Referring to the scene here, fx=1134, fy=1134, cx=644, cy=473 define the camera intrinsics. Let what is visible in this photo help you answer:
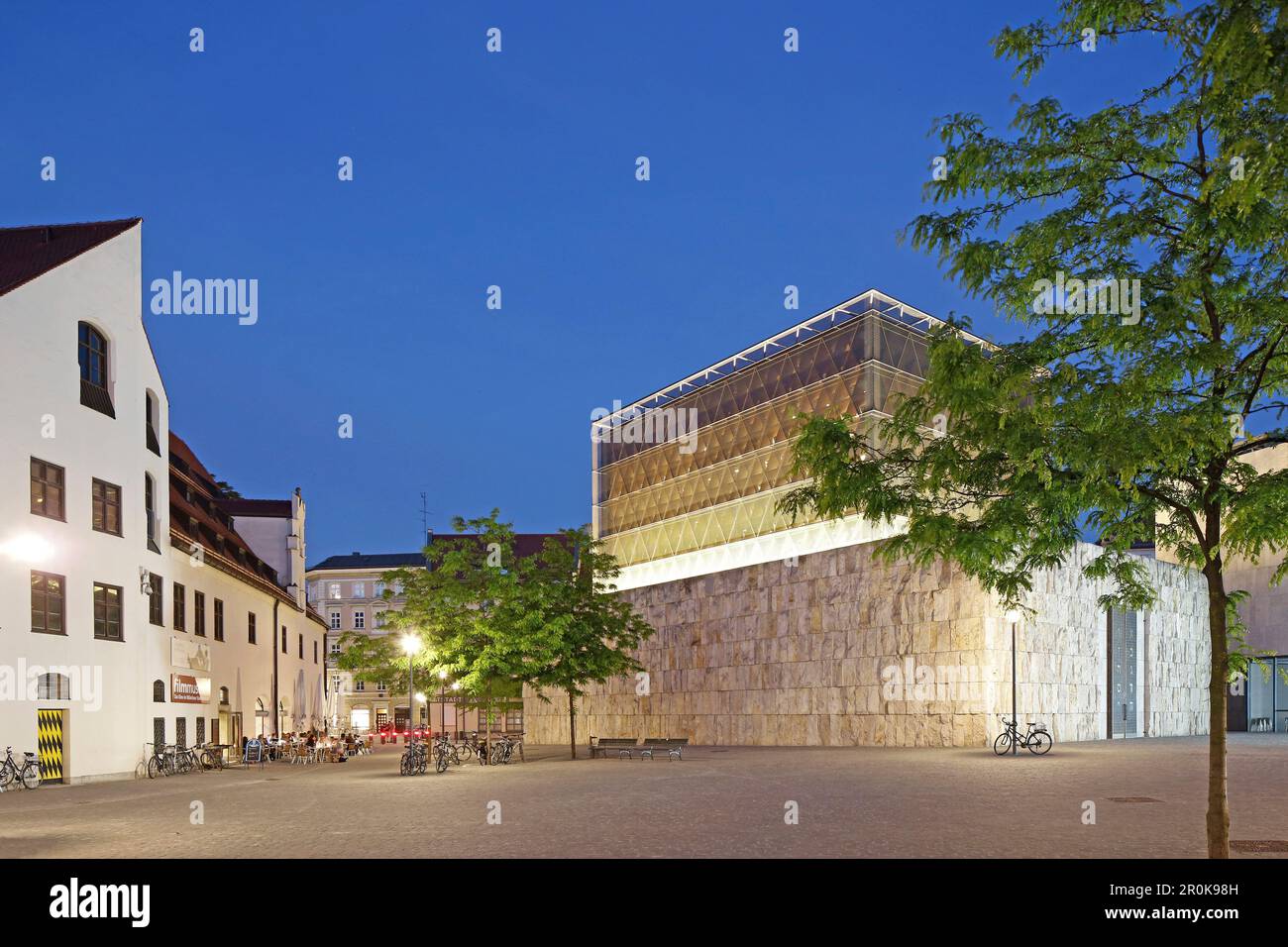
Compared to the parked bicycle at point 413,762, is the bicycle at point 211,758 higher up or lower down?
lower down

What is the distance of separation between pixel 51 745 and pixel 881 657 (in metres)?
29.4

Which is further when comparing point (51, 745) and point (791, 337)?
point (791, 337)

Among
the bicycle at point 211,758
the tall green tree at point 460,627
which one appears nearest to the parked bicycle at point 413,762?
the tall green tree at point 460,627

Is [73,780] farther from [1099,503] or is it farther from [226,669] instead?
[1099,503]

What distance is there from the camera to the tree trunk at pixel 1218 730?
971 cm

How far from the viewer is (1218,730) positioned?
32.4ft

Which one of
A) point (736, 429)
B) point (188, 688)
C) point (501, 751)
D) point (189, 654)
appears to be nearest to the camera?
point (188, 688)

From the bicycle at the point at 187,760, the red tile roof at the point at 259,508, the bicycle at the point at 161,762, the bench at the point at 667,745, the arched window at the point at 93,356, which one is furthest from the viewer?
the red tile roof at the point at 259,508

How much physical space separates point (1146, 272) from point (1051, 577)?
36375mm

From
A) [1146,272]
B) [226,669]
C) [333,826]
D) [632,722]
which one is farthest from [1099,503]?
[632,722]

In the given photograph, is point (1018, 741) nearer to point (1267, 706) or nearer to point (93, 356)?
point (1267, 706)

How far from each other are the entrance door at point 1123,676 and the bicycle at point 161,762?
35.2 m

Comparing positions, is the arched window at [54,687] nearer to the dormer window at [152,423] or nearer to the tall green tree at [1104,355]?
the dormer window at [152,423]

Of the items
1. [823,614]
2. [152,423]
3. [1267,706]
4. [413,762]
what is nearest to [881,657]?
[823,614]
